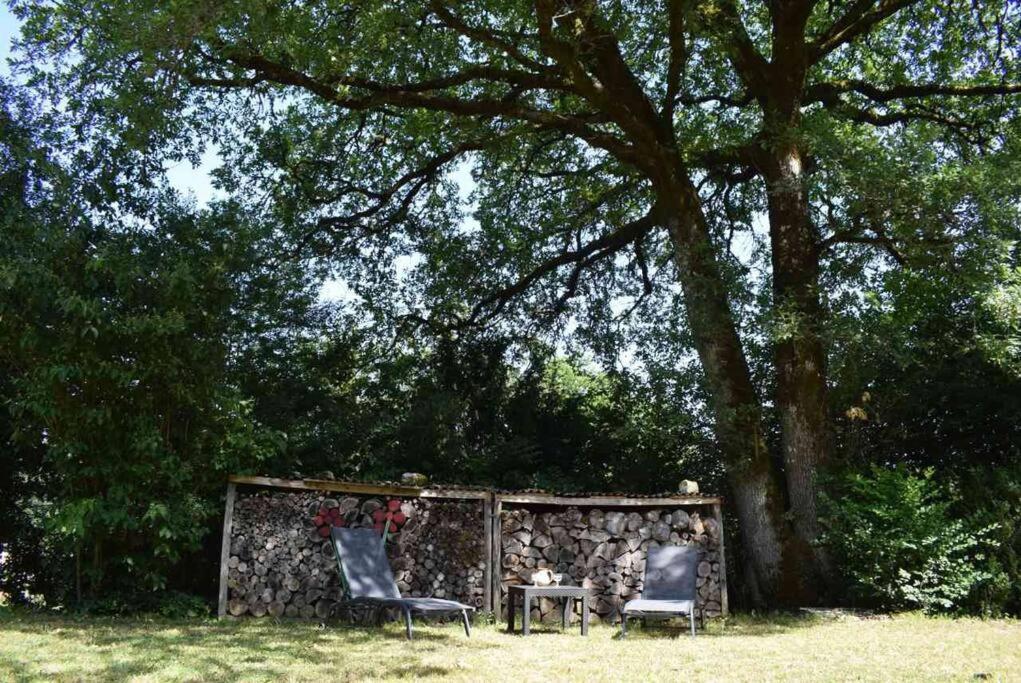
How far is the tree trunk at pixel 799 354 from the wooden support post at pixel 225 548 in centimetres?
576

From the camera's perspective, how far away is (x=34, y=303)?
8281 mm

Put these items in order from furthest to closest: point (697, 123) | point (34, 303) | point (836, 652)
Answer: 1. point (697, 123)
2. point (34, 303)
3. point (836, 652)

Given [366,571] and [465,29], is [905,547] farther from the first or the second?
[465,29]

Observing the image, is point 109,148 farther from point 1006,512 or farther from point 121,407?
point 1006,512

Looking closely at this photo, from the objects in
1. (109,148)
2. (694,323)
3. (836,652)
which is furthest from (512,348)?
(836,652)

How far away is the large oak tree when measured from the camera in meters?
9.36

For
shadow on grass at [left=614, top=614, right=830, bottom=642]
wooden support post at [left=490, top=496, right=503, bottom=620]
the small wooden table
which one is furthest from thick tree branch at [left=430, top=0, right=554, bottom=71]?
shadow on grass at [left=614, top=614, right=830, bottom=642]

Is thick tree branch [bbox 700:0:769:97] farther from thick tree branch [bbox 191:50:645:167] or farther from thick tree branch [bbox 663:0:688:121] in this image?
thick tree branch [bbox 191:50:645:167]

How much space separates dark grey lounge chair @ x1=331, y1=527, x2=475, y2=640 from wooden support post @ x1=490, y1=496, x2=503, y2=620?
32.2 inches

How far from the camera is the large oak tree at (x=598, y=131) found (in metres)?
9.36

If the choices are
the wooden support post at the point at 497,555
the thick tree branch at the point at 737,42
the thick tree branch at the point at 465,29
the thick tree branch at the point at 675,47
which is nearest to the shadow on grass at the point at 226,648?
the wooden support post at the point at 497,555

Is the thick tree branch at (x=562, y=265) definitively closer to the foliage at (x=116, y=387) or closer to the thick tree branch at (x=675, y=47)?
the thick tree branch at (x=675, y=47)

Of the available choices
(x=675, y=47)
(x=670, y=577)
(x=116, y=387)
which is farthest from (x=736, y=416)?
(x=116, y=387)

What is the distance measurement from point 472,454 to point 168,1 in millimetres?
6248
